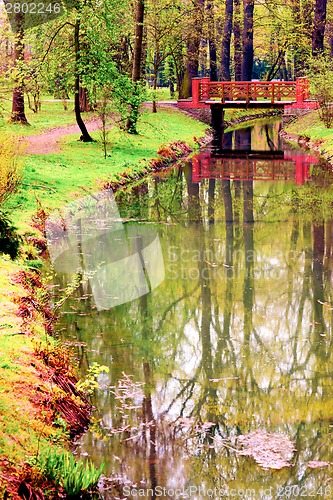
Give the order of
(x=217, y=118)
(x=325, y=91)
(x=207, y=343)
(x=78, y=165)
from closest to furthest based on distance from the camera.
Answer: (x=207, y=343)
(x=78, y=165)
(x=325, y=91)
(x=217, y=118)

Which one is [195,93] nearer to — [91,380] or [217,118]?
[217,118]

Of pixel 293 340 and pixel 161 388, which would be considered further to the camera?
pixel 293 340

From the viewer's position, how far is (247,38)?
40.2m

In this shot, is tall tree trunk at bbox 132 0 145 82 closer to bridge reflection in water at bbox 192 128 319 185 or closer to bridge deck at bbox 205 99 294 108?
bridge reflection in water at bbox 192 128 319 185

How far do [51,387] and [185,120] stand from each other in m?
29.6

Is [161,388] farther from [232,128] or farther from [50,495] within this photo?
[232,128]

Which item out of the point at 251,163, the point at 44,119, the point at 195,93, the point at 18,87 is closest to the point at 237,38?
the point at 195,93

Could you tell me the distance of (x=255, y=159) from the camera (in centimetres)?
2753

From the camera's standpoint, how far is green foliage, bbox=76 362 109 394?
7.48m

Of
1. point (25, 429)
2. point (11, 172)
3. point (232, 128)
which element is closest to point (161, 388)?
point (25, 429)

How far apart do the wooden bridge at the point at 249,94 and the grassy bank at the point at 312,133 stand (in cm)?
85

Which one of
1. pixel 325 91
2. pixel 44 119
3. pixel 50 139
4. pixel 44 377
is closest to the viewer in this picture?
pixel 44 377

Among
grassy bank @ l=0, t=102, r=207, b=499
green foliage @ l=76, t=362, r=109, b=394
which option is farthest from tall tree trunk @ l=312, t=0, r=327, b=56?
green foliage @ l=76, t=362, r=109, b=394

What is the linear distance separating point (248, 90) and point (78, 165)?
17239mm
